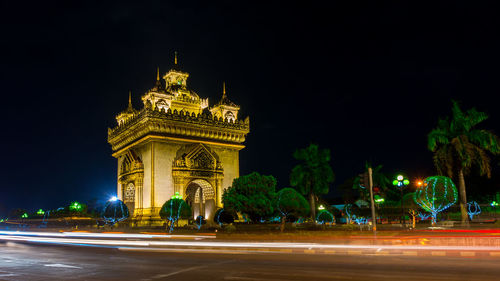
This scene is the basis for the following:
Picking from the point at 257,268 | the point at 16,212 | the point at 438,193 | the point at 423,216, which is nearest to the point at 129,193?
the point at 438,193

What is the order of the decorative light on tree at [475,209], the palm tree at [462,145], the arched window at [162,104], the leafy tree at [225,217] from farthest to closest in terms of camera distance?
the arched window at [162,104], the decorative light on tree at [475,209], the leafy tree at [225,217], the palm tree at [462,145]

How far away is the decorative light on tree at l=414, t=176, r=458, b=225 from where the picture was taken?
88.9 feet

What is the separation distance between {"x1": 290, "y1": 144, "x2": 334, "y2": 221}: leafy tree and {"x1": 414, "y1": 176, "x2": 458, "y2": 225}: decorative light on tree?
11525 millimetres

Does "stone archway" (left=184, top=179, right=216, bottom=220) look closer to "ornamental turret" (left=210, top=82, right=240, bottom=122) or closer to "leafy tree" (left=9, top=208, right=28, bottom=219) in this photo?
"ornamental turret" (left=210, top=82, right=240, bottom=122)

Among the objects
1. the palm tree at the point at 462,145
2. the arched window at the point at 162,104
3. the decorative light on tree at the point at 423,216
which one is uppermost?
the arched window at the point at 162,104

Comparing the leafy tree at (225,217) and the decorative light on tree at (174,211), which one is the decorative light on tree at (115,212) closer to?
the decorative light on tree at (174,211)

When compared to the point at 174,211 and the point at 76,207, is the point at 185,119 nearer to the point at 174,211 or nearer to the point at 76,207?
the point at 174,211

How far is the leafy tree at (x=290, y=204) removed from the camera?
27.9 metres

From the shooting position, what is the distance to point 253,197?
30.7 meters

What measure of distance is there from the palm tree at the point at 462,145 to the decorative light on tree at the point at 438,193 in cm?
331

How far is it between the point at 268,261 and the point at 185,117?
29.7 m

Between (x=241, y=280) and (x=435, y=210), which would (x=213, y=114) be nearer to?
(x=435, y=210)

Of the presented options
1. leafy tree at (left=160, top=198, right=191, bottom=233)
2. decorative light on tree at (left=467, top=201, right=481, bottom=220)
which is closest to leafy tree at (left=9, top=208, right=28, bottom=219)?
leafy tree at (left=160, top=198, right=191, bottom=233)

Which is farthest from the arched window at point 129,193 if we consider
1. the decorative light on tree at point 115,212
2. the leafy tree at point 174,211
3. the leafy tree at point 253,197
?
the leafy tree at point 253,197
